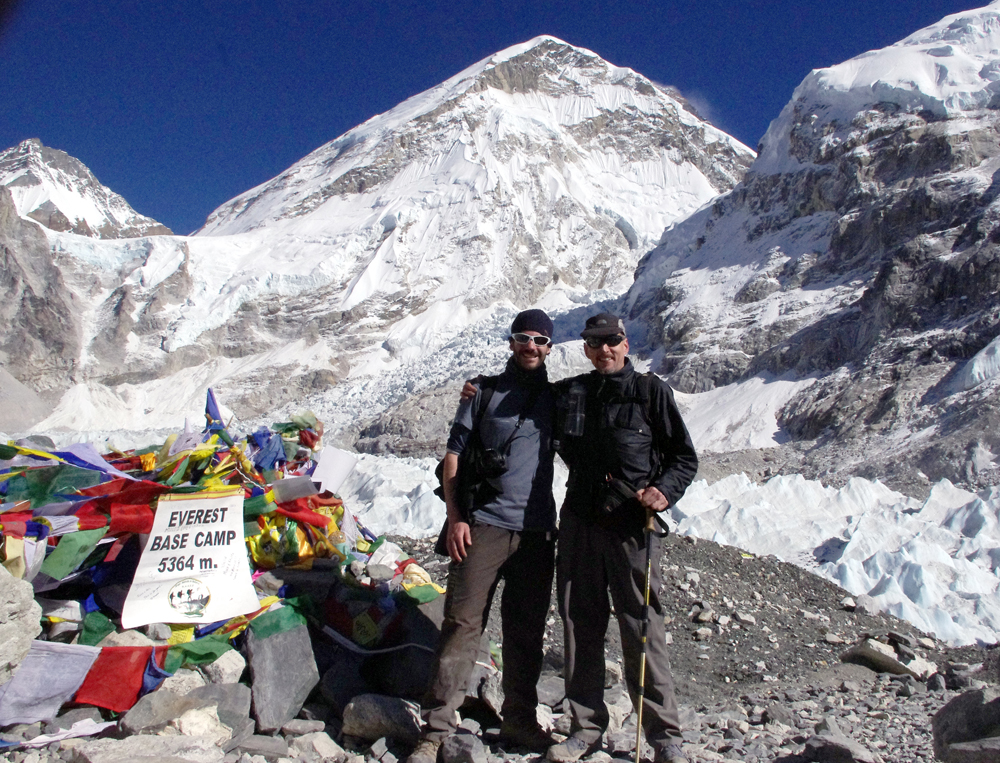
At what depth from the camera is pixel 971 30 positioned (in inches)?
1276

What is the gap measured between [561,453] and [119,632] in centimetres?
204

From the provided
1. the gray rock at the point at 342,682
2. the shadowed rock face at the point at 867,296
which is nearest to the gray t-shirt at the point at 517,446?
the gray rock at the point at 342,682

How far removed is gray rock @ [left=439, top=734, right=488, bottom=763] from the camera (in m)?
2.36

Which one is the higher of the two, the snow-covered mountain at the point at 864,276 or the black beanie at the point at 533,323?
the snow-covered mountain at the point at 864,276

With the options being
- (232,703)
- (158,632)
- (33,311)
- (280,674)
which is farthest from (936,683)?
(33,311)

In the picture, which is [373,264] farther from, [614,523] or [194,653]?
[614,523]

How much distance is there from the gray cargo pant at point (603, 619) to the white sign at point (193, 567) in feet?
4.92

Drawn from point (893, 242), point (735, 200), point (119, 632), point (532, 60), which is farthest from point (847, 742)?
point (532, 60)

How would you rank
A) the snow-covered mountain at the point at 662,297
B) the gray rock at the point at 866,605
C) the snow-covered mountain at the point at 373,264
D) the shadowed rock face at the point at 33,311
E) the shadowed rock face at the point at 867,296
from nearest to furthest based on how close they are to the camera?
the gray rock at the point at 866,605 → the snow-covered mountain at the point at 662,297 → the shadowed rock face at the point at 867,296 → the shadowed rock face at the point at 33,311 → the snow-covered mountain at the point at 373,264

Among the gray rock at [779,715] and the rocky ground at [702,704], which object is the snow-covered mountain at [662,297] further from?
the gray rock at [779,715]

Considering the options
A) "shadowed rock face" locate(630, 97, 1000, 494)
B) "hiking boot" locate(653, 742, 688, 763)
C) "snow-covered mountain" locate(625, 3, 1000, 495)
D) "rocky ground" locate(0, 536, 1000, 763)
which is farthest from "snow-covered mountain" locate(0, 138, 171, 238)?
"hiking boot" locate(653, 742, 688, 763)

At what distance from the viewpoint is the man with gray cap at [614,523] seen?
2633 millimetres

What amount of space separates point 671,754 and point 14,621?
235 cm

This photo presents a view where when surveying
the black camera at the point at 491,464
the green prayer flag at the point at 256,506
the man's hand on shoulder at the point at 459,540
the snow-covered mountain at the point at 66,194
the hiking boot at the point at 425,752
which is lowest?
the hiking boot at the point at 425,752
